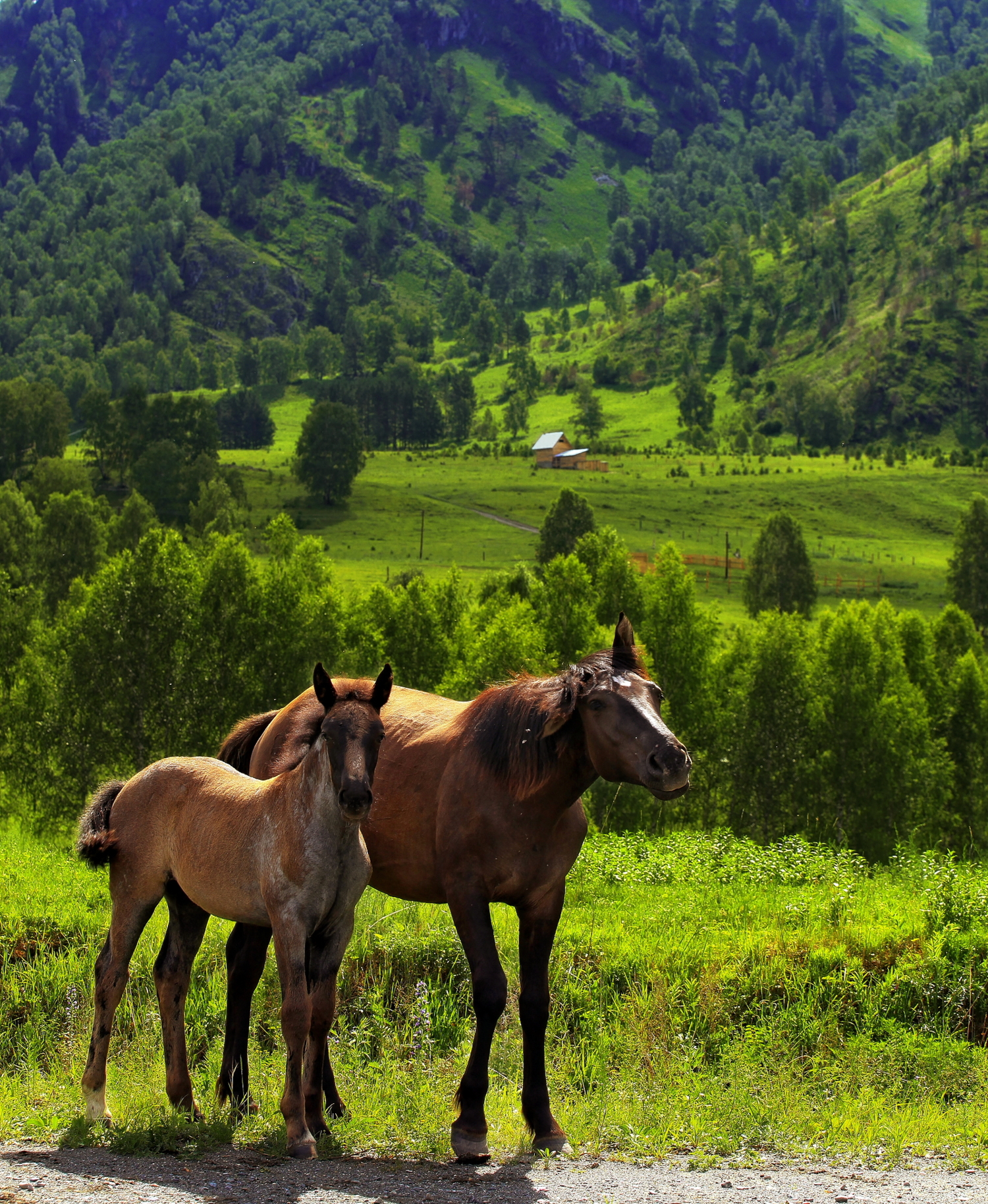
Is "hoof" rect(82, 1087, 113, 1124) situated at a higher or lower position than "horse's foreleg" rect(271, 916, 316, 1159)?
lower

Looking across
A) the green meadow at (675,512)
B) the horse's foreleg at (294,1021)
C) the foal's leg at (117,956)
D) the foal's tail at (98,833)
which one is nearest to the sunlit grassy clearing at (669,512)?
the green meadow at (675,512)

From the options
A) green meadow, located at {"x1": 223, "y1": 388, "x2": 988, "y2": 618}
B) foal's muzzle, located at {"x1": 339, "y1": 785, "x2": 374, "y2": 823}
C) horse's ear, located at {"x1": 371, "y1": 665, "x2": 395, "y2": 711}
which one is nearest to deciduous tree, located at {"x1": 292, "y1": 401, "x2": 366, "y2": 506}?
green meadow, located at {"x1": 223, "y1": 388, "x2": 988, "y2": 618}

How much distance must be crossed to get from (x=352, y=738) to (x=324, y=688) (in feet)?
1.38

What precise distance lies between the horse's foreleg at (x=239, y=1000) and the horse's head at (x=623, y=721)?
307cm

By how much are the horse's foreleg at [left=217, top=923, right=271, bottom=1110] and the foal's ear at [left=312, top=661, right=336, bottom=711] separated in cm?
224

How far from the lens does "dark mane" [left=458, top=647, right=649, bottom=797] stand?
28.9 ft

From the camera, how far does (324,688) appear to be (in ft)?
27.1

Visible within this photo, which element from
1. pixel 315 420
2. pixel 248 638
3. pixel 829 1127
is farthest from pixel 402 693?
pixel 315 420

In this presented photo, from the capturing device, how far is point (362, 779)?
311 inches

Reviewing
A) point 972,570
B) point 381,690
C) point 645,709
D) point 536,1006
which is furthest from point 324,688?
point 972,570

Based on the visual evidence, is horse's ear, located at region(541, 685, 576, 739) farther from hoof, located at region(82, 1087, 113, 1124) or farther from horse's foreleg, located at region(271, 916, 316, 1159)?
hoof, located at region(82, 1087, 113, 1124)

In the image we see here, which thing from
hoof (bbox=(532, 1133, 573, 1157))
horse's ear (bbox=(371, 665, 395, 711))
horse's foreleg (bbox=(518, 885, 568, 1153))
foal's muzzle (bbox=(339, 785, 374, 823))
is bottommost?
hoof (bbox=(532, 1133, 573, 1157))

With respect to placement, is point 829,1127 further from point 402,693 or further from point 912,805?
point 912,805

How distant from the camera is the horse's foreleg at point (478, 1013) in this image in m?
8.25
